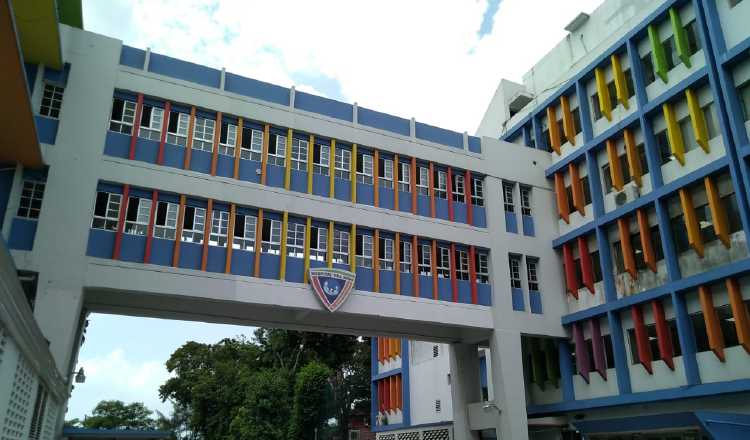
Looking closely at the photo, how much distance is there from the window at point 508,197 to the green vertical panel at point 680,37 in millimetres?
7111

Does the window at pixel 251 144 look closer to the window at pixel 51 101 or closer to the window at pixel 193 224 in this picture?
the window at pixel 193 224

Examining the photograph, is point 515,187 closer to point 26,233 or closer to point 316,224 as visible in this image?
point 316,224

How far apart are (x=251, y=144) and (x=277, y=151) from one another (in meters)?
0.82

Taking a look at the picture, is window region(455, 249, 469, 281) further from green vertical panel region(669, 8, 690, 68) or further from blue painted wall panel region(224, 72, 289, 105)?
green vertical panel region(669, 8, 690, 68)

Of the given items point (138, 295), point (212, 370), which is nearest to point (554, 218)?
point (138, 295)

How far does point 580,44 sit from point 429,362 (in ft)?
49.9

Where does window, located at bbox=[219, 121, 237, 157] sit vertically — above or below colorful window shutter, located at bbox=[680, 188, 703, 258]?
above

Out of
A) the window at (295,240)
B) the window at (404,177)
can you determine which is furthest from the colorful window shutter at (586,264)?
the window at (295,240)

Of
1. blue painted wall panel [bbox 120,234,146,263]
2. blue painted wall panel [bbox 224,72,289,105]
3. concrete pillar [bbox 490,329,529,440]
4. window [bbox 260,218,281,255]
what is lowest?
concrete pillar [bbox 490,329,529,440]

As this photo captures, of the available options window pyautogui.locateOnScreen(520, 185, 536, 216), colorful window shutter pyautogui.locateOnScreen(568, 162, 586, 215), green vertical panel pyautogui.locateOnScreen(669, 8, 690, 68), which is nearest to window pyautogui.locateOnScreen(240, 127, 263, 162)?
window pyautogui.locateOnScreen(520, 185, 536, 216)

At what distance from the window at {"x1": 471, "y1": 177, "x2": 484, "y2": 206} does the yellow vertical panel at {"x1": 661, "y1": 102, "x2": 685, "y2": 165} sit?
6368mm

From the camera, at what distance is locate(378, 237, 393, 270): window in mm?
19312

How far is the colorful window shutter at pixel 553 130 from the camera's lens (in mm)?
23180

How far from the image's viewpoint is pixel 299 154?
19.1 m
